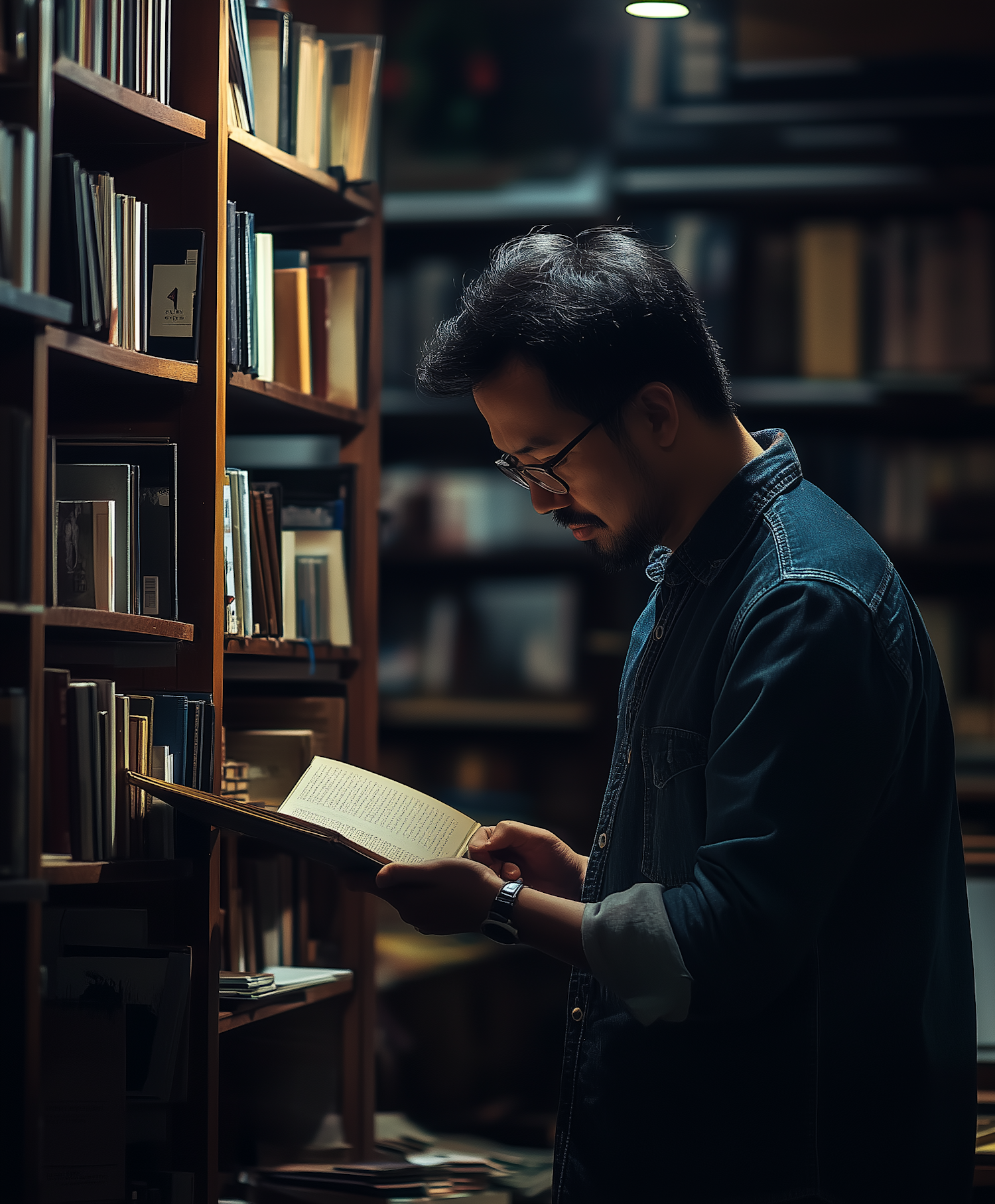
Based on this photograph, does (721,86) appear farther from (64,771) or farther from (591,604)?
(64,771)

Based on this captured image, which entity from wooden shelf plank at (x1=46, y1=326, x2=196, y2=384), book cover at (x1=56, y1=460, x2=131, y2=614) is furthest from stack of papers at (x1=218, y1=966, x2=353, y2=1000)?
wooden shelf plank at (x1=46, y1=326, x2=196, y2=384)

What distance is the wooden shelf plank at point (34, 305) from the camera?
4.02 feet

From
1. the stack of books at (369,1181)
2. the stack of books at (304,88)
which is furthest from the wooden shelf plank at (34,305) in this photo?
the stack of books at (369,1181)

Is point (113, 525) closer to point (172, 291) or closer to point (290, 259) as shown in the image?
point (172, 291)

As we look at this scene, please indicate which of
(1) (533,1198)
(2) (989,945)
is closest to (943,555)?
(2) (989,945)

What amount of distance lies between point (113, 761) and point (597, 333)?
2.46 feet

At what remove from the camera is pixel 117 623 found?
59.2 inches

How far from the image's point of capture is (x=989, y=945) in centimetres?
207

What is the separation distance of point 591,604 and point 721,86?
1.22 metres

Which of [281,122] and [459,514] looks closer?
[281,122]

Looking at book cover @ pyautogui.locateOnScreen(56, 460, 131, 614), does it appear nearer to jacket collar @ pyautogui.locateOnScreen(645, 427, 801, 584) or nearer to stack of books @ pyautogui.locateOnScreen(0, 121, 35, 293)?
stack of books @ pyautogui.locateOnScreen(0, 121, 35, 293)

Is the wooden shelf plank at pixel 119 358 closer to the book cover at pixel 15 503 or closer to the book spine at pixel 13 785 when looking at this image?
the book cover at pixel 15 503

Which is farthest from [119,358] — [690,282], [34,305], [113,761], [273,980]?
[690,282]

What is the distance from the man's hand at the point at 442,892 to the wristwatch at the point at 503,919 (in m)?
0.01
